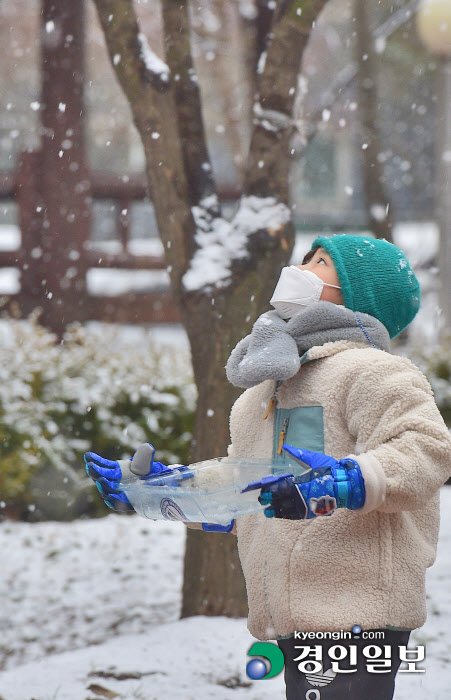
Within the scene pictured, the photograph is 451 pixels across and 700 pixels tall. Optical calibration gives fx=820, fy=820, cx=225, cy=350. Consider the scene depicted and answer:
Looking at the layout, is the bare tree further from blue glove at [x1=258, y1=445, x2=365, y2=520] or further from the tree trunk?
the tree trunk

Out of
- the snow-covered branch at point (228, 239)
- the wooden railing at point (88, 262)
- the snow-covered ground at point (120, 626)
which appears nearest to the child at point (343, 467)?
the snow-covered ground at point (120, 626)

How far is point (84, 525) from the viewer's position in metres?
5.52

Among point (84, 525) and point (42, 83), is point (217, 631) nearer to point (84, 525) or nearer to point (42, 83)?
point (84, 525)

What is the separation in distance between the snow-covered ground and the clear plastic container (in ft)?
4.81

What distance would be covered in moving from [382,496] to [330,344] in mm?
414

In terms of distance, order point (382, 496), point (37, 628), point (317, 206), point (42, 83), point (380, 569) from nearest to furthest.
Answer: point (382, 496) < point (380, 569) < point (37, 628) < point (42, 83) < point (317, 206)

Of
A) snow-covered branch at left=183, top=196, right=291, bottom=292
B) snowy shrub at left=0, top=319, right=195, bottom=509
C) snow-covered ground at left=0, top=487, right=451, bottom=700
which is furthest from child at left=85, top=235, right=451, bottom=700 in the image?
snowy shrub at left=0, top=319, right=195, bottom=509

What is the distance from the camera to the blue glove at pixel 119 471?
1960 millimetres

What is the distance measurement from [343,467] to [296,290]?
0.52 metres

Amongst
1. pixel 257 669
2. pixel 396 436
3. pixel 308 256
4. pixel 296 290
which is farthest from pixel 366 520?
pixel 308 256

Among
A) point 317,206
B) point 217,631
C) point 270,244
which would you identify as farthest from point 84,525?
point 317,206

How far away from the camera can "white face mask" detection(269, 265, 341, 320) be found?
201cm

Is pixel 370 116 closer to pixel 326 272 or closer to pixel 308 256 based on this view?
pixel 308 256

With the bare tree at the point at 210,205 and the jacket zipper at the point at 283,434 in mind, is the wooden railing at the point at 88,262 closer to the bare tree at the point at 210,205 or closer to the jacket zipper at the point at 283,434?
the bare tree at the point at 210,205
